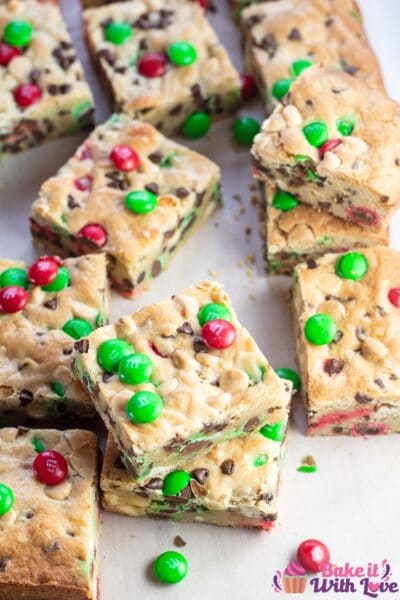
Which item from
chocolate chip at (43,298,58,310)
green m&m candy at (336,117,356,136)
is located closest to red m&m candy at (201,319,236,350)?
chocolate chip at (43,298,58,310)

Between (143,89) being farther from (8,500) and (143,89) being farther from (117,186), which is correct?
(8,500)

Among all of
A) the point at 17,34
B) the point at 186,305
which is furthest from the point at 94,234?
the point at 17,34

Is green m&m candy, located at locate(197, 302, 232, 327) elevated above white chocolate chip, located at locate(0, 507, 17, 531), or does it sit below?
above

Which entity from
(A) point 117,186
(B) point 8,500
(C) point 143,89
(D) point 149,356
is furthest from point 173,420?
(C) point 143,89

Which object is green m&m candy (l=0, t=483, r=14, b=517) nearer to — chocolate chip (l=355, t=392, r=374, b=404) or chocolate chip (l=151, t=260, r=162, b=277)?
chocolate chip (l=151, t=260, r=162, b=277)

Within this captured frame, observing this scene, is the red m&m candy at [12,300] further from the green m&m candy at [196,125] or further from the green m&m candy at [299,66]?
the green m&m candy at [299,66]

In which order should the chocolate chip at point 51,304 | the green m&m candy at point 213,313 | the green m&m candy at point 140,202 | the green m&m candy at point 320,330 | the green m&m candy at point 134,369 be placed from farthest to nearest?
1. the green m&m candy at point 140,202
2. the chocolate chip at point 51,304
3. the green m&m candy at point 320,330
4. the green m&m candy at point 213,313
5. the green m&m candy at point 134,369

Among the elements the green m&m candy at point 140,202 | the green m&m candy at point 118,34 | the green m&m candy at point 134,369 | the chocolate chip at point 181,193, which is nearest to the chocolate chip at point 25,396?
the green m&m candy at point 134,369
